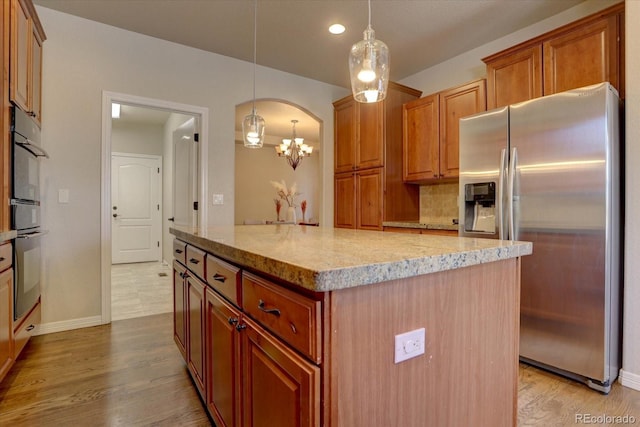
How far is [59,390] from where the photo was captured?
1905 millimetres

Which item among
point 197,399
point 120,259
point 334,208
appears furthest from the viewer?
point 120,259

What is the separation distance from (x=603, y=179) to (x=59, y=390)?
10.9 feet

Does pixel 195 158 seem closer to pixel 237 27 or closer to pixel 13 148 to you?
pixel 237 27

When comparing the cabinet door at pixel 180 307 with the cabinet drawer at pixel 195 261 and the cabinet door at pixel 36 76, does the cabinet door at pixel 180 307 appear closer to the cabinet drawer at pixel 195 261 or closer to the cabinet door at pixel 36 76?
the cabinet drawer at pixel 195 261

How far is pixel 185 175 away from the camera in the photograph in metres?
4.08

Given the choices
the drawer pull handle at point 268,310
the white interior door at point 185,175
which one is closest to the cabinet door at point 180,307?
the drawer pull handle at point 268,310

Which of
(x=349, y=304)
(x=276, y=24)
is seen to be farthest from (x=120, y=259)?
(x=349, y=304)

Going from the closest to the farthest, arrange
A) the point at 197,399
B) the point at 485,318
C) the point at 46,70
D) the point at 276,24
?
the point at 485,318, the point at 197,399, the point at 46,70, the point at 276,24

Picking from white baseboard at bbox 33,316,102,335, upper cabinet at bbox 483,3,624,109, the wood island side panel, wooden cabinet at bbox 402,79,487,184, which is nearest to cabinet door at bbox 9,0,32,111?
white baseboard at bbox 33,316,102,335

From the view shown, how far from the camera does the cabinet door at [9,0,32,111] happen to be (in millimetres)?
1988

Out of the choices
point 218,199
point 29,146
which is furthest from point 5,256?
point 218,199

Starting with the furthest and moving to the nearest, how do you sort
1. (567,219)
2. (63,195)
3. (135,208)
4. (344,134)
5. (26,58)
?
(135,208)
(344,134)
(63,195)
(26,58)
(567,219)

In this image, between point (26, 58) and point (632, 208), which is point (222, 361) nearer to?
point (632, 208)

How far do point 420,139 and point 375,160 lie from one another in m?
0.52
